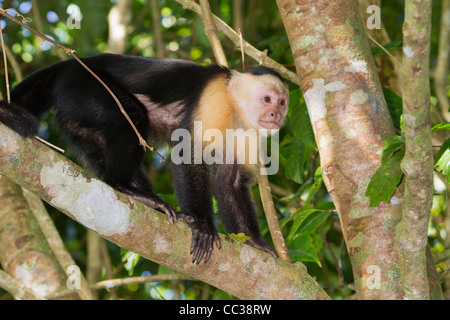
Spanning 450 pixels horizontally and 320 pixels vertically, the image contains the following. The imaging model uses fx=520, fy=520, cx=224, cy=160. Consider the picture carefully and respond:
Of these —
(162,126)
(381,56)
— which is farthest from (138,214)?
(381,56)

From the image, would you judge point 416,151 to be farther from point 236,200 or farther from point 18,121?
point 236,200

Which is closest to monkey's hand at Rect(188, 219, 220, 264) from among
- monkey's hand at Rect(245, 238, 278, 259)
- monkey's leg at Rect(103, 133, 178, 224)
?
monkey's leg at Rect(103, 133, 178, 224)

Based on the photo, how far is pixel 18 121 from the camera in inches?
81.3

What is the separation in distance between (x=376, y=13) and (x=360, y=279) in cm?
216

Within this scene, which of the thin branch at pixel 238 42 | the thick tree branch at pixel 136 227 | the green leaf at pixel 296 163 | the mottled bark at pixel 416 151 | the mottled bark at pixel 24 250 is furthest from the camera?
the mottled bark at pixel 24 250

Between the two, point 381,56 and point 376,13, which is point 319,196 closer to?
point 381,56

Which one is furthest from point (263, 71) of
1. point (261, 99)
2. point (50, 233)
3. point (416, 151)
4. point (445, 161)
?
point (50, 233)

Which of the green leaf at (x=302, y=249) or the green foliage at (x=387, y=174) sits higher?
the green foliage at (x=387, y=174)

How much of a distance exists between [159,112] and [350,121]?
1286 mm

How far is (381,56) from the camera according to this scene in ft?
13.9

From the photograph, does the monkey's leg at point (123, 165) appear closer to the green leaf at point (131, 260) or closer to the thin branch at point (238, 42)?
the green leaf at point (131, 260)

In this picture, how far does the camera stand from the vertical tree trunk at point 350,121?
2461 mm

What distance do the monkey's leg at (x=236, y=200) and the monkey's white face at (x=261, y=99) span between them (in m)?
0.36

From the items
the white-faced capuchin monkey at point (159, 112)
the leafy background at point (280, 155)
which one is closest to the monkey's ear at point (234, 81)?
the white-faced capuchin monkey at point (159, 112)
